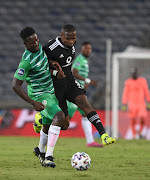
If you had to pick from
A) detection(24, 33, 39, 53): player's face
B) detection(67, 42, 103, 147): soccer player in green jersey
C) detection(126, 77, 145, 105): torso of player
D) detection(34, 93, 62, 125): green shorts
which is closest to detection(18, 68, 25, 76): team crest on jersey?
detection(24, 33, 39, 53): player's face

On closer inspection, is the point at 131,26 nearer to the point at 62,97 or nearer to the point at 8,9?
the point at 8,9

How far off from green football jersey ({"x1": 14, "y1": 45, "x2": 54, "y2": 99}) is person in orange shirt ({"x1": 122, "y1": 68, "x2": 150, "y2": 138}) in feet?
24.5

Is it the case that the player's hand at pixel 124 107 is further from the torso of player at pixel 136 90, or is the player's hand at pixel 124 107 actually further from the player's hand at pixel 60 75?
the player's hand at pixel 60 75

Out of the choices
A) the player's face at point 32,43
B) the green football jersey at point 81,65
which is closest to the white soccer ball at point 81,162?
the player's face at point 32,43

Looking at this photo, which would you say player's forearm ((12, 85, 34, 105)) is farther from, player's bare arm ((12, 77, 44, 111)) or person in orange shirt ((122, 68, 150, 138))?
person in orange shirt ((122, 68, 150, 138))

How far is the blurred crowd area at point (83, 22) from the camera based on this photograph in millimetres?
16672

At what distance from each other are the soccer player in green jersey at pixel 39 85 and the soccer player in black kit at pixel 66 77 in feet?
0.79

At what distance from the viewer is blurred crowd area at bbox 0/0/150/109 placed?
16.7 meters

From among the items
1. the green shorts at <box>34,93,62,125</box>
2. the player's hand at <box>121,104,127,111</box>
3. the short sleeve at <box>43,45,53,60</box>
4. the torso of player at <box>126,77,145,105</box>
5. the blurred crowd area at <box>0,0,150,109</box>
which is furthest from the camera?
the blurred crowd area at <box>0,0,150,109</box>

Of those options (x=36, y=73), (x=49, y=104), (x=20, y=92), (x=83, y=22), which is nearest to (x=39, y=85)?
(x=36, y=73)

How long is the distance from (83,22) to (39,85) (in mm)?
12705

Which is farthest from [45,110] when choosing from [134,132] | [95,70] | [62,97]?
[95,70]

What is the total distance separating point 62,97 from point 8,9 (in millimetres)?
12598

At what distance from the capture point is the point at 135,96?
12.9 metres
